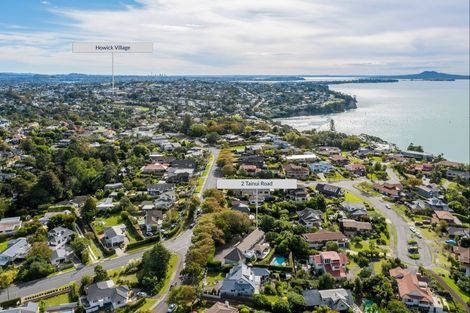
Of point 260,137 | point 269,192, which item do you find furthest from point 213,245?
point 260,137

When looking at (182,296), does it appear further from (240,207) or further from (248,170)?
(248,170)

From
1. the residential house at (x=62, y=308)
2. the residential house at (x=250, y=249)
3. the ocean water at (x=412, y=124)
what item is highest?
the ocean water at (x=412, y=124)

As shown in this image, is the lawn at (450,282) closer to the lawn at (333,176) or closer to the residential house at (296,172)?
the lawn at (333,176)

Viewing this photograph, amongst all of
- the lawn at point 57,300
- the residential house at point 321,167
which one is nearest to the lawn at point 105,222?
the lawn at point 57,300

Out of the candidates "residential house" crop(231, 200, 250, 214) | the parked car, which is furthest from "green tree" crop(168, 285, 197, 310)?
"residential house" crop(231, 200, 250, 214)

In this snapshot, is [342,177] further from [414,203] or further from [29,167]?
[29,167]

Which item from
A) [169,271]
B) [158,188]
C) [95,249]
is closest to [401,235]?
[169,271]
